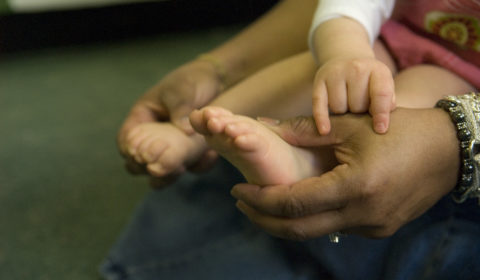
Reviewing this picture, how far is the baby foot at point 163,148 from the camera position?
59 centimetres

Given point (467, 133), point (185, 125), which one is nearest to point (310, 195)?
point (467, 133)

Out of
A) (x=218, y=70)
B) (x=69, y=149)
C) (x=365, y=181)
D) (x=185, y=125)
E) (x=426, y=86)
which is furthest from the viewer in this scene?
(x=69, y=149)

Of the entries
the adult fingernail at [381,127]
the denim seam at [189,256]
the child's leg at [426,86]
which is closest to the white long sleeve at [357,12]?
the child's leg at [426,86]

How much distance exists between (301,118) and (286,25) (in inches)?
14.1

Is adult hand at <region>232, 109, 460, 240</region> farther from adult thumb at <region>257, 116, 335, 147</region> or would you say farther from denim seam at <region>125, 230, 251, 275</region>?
denim seam at <region>125, 230, 251, 275</region>

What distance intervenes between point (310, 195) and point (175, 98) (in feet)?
1.14

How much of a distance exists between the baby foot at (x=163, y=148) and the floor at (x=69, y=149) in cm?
23

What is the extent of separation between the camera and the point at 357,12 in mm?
529

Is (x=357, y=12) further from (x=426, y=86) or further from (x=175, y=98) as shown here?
(x=175, y=98)

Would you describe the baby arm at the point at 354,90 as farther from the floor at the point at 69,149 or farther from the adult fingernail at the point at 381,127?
the floor at the point at 69,149

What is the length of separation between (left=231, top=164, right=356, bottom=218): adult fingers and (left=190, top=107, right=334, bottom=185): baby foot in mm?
17

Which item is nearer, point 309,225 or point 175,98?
point 309,225

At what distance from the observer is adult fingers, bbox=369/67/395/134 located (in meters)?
0.40

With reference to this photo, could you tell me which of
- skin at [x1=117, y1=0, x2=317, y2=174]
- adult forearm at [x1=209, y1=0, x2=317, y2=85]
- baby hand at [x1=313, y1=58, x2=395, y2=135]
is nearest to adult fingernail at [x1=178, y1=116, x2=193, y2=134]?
skin at [x1=117, y1=0, x2=317, y2=174]
